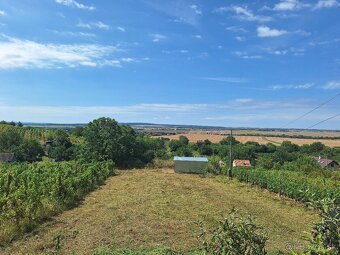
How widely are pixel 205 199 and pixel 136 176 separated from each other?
33.7 ft

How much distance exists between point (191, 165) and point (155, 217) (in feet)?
62.4

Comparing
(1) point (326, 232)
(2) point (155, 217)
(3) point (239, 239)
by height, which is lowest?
(2) point (155, 217)

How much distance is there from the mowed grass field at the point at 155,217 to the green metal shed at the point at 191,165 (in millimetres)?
5810

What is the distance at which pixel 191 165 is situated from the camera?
33.7 metres

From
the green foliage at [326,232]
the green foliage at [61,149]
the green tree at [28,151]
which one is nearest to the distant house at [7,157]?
the green tree at [28,151]

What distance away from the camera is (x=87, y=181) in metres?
22.1

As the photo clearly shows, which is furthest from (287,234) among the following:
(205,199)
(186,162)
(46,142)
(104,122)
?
(46,142)

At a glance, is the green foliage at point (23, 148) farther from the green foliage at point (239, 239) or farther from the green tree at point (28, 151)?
the green foliage at point (239, 239)

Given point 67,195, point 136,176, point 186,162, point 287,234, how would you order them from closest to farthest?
point 287,234, point 67,195, point 136,176, point 186,162

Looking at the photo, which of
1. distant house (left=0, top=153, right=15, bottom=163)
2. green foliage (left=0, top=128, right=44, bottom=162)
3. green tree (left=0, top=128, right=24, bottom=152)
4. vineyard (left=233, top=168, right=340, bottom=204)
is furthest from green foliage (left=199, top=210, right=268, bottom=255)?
green tree (left=0, top=128, right=24, bottom=152)

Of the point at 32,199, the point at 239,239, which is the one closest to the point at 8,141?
the point at 32,199

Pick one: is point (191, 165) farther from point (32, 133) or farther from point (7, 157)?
point (32, 133)

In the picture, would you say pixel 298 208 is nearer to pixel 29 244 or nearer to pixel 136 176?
pixel 136 176

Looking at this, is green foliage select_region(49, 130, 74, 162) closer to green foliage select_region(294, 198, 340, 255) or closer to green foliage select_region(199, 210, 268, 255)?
green foliage select_region(199, 210, 268, 255)
